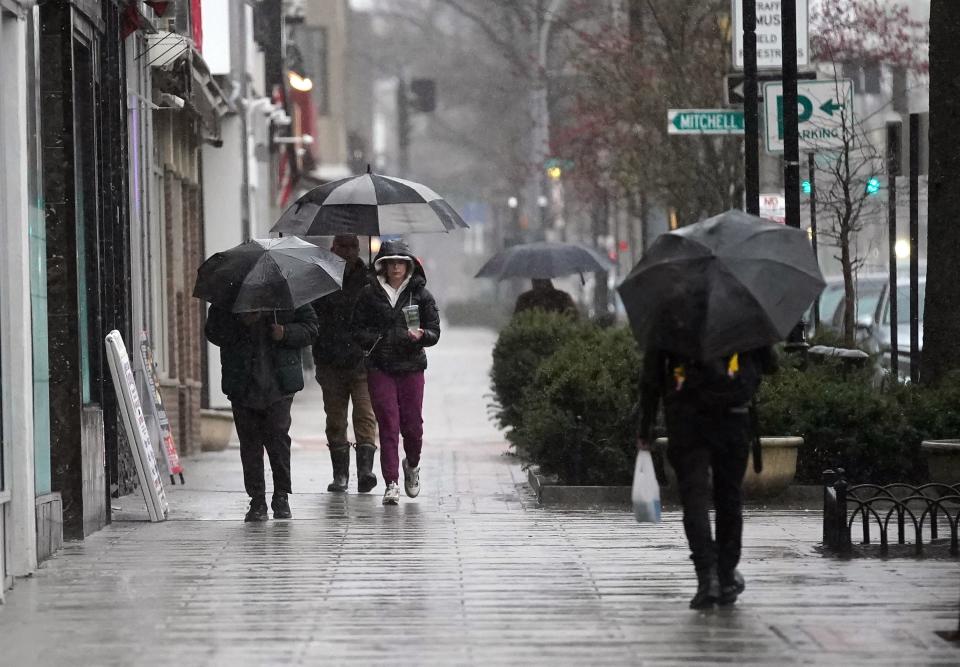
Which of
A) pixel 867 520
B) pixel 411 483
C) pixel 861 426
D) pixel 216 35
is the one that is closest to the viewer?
pixel 867 520

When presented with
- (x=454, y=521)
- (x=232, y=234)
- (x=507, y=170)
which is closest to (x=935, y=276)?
(x=454, y=521)

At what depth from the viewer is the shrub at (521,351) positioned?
18.8 meters

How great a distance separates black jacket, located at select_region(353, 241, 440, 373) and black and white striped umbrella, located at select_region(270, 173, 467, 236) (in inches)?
27.4

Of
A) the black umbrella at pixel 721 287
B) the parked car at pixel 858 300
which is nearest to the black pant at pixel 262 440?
the black umbrella at pixel 721 287

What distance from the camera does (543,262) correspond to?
21.6 meters

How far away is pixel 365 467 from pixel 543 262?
24.3ft

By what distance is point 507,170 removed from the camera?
5622cm

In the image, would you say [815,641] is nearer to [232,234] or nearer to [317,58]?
[232,234]

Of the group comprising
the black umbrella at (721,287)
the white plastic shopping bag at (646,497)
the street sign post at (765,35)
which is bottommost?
the white plastic shopping bag at (646,497)

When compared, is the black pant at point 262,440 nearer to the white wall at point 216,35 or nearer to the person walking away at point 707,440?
the person walking away at point 707,440

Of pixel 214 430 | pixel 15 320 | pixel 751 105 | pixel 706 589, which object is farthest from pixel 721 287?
pixel 214 430

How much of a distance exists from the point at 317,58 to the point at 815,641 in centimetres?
4868

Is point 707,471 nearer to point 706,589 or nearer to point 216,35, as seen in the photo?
point 706,589

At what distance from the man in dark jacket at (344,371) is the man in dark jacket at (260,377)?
1.35m
